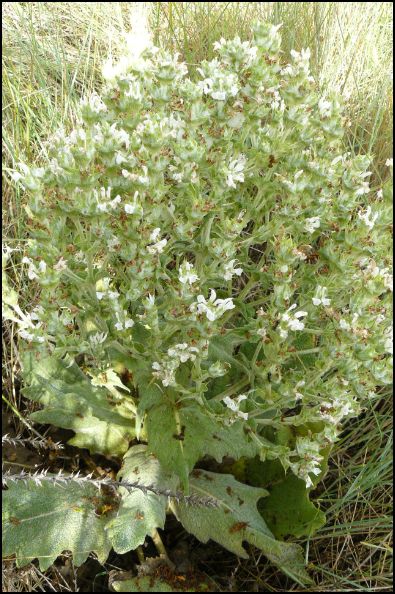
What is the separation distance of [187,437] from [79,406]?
0.44 meters

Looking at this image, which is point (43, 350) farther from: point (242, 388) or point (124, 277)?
point (242, 388)

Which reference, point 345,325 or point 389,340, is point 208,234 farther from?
point 389,340

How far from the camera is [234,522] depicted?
224 centimetres

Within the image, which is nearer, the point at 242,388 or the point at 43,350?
the point at 43,350

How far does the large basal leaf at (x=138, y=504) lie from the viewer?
2.00 metres

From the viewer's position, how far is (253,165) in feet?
7.08

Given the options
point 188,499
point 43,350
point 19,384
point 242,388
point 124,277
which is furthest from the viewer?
point 19,384

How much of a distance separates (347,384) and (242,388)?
58 cm

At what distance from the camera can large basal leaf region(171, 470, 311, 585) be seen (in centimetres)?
221

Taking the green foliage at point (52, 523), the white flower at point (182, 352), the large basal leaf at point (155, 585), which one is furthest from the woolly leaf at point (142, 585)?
the white flower at point (182, 352)

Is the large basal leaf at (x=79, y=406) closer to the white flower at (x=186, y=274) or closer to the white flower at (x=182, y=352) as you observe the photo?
the white flower at (x=182, y=352)

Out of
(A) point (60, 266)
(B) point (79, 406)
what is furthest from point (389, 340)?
(B) point (79, 406)

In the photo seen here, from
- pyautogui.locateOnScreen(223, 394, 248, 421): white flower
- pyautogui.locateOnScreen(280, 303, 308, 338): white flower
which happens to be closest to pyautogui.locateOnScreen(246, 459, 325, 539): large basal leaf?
pyautogui.locateOnScreen(223, 394, 248, 421): white flower

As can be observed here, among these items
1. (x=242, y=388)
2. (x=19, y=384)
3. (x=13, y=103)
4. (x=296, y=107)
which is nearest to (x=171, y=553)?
(x=242, y=388)
